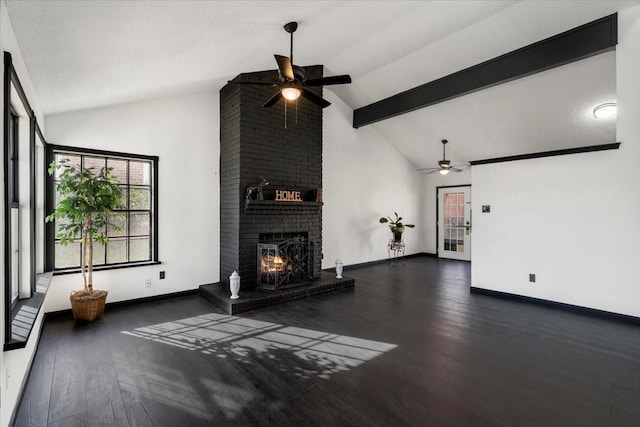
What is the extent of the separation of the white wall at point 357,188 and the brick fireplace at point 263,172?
1087mm

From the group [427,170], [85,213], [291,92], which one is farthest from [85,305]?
[427,170]

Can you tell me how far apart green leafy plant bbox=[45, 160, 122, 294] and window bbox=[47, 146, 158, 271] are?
36 cm

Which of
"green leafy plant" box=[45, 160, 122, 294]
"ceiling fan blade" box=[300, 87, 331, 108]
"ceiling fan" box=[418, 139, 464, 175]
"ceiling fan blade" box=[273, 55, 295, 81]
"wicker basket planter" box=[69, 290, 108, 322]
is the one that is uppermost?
"ceiling fan blade" box=[273, 55, 295, 81]

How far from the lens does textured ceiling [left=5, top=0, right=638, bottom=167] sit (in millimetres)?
2293

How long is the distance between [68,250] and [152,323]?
4.97 feet

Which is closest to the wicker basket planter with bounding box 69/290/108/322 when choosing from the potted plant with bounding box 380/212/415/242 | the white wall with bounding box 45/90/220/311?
the white wall with bounding box 45/90/220/311

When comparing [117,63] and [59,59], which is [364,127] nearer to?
[117,63]

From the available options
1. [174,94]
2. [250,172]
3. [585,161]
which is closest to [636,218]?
[585,161]

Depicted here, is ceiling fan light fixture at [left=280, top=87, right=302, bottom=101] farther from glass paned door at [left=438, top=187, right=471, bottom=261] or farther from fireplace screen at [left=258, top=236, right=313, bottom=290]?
glass paned door at [left=438, top=187, right=471, bottom=261]

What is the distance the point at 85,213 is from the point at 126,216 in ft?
3.06

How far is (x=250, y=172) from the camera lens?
4840 mm

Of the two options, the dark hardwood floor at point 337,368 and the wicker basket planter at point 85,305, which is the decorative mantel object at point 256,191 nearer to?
the dark hardwood floor at point 337,368

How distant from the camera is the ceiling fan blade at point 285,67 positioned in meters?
3.06

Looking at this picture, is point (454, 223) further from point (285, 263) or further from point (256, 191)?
point (256, 191)
